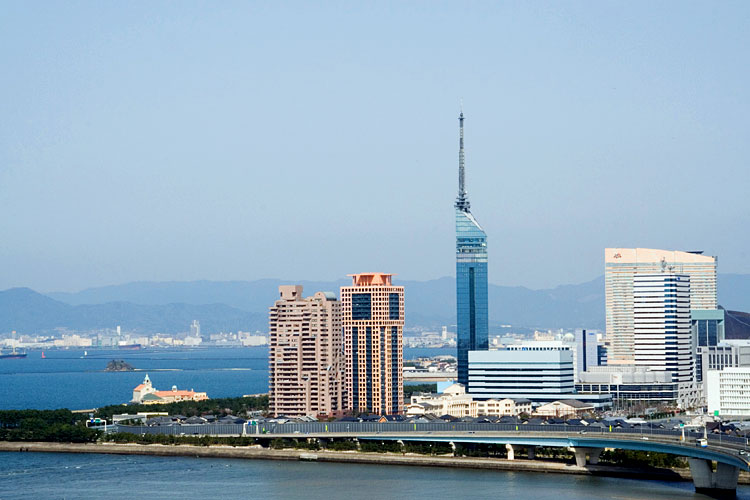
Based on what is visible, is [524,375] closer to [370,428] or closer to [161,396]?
[161,396]

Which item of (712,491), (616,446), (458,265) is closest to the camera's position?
(712,491)

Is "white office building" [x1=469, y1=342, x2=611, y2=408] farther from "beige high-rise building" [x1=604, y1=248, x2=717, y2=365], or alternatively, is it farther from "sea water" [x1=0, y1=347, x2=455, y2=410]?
"beige high-rise building" [x1=604, y1=248, x2=717, y2=365]

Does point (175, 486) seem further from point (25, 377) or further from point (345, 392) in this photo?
point (25, 377)

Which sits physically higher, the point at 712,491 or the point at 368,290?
the point at 368,290

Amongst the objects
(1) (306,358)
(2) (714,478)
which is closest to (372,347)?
(1) (306,358)

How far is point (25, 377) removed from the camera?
465 feet

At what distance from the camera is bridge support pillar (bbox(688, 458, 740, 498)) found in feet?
137

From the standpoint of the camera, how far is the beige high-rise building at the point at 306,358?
6600 cm

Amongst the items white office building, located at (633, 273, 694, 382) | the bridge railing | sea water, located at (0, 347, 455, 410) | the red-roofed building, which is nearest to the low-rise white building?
the bridge railing

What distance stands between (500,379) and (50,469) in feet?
114

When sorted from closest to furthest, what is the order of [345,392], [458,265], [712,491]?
[712,491] → [345,392] → [458,265]

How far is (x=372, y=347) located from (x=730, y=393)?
63.2 feet

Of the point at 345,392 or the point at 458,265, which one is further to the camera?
the point at 458,265

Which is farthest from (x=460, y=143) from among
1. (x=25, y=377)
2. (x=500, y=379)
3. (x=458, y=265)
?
(x=25, y=377)
